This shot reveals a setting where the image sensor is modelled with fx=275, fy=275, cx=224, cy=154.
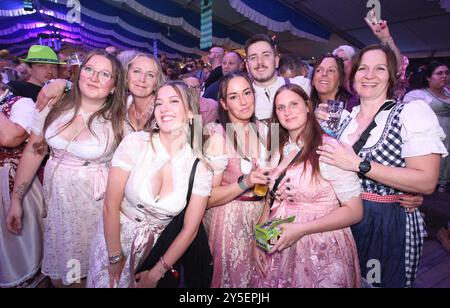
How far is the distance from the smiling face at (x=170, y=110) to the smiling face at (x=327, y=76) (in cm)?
150

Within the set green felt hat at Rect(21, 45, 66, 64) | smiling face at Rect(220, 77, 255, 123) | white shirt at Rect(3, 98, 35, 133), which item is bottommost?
white shirt at Rect(3, 98, 35, 133)

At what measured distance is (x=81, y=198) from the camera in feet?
5.93

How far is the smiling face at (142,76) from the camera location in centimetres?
200

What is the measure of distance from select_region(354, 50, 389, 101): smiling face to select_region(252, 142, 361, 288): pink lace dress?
563mm

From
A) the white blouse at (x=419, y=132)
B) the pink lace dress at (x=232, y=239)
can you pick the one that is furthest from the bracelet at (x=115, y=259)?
the white blouse at (x=419, y=132)

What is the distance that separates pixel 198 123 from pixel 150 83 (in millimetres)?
575

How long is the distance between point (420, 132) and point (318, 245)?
0.80 meters

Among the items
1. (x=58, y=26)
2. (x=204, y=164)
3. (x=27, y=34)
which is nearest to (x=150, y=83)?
(x=204, y=164)

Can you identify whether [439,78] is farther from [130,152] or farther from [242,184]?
[130,152]

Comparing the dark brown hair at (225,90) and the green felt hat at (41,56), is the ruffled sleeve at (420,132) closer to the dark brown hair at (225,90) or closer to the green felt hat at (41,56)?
the dark brown hair at (225,90)

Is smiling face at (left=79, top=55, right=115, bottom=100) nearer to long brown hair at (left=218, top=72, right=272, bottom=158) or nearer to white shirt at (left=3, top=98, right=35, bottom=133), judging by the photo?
white shirt at (left=3, top=98, right=35, bottom=133)

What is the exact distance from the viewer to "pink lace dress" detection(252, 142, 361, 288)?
146 cm

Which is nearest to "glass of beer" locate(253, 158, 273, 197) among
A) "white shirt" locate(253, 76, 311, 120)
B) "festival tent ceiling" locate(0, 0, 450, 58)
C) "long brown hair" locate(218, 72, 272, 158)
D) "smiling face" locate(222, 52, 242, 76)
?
"long brown hair" locate(218, 72, 272, 158)

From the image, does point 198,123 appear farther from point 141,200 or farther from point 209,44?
point 209,44
